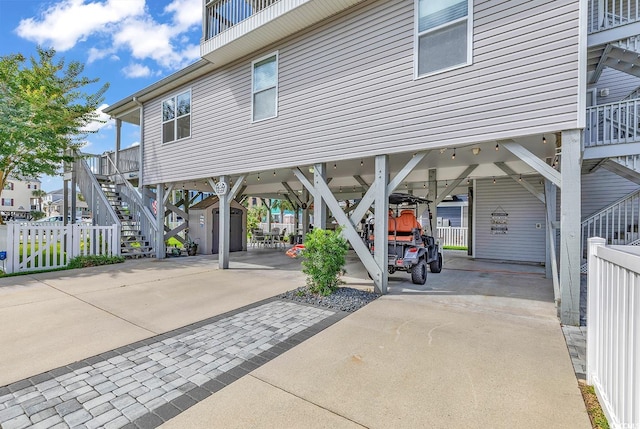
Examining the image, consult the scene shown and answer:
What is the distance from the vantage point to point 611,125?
646 cm

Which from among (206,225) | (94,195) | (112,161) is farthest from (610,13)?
(112,161)

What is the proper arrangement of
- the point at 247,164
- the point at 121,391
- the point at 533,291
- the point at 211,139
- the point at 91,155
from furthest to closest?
the point at 91,155 → the point at 211,139 → the point at 247,164 → the point at 533,291 → the point at 121,391

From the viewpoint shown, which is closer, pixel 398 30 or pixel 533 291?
pixel 398 30

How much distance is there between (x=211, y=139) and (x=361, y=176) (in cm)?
506

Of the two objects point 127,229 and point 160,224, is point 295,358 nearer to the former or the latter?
point 160,224

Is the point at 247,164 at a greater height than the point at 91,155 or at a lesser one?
lesser

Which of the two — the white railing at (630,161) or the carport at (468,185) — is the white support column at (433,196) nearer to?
the carport at (468,185)

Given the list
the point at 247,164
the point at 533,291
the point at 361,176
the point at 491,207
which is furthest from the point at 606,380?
the point at 491,207

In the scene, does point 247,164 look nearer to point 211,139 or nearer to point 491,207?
point 211,139

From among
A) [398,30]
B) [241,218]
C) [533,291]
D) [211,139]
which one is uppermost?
[398,30]

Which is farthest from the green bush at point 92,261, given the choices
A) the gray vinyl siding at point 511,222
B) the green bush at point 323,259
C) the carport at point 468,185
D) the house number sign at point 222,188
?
the gray vinyl siding at point 511,222

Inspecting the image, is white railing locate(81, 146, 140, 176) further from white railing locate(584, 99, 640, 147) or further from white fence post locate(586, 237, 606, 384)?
white railing locate(584, 99, 640, 147)

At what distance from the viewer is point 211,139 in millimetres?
8688

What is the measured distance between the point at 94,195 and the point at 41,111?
3121 millimetres
